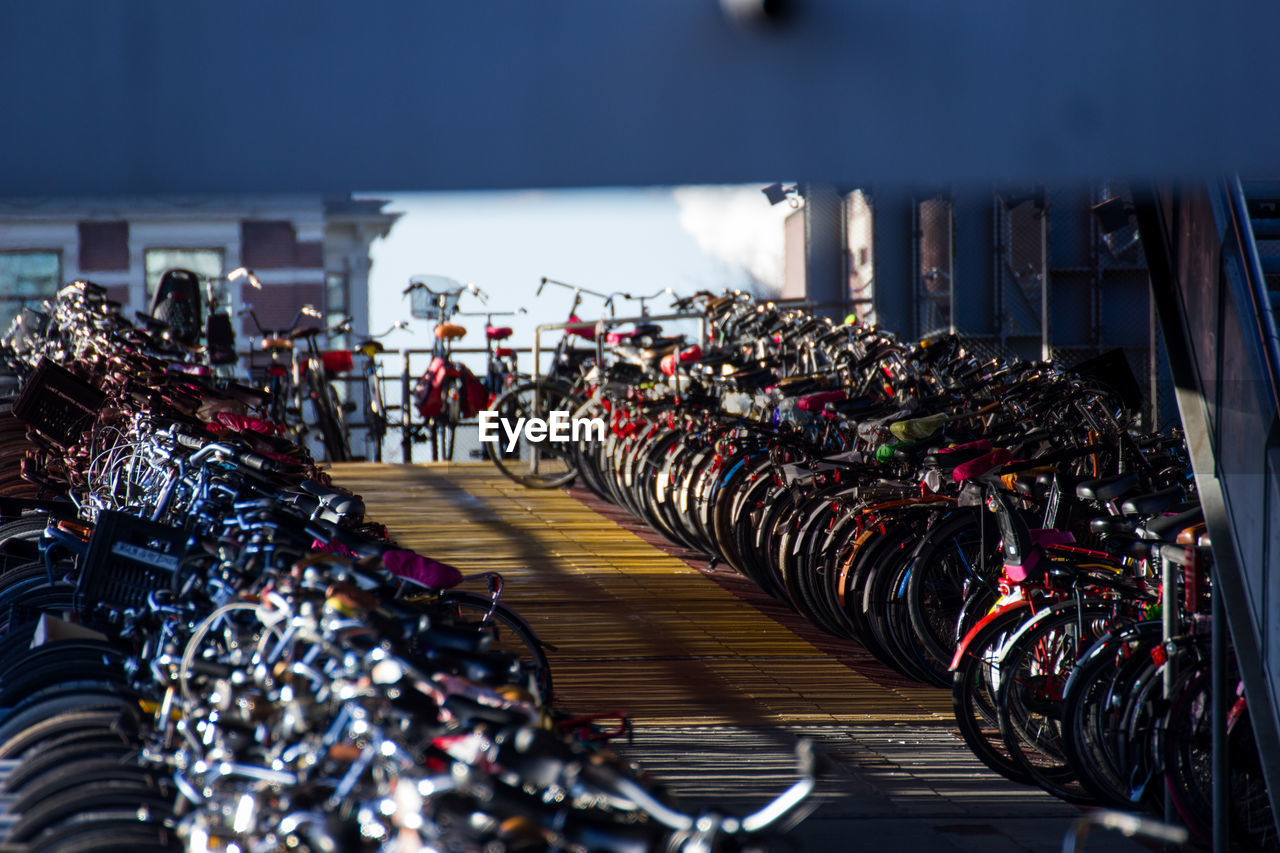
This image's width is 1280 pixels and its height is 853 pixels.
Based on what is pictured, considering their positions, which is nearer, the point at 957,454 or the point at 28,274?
the point at 957,454

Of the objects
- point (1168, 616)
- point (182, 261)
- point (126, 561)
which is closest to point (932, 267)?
point (1168, 616)

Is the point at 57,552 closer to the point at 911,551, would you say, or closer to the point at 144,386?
the point at 144,386

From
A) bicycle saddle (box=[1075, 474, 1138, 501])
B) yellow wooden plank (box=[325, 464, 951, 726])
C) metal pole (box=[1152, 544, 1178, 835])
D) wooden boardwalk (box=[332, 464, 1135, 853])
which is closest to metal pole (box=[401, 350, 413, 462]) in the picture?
yellow wooden plank (box=[325, 464, 951, 726])

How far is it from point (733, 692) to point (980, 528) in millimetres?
1211

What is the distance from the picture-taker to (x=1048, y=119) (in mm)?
2932

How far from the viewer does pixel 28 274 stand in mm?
24406

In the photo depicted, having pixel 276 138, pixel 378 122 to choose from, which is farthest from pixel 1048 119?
pixel 276 138

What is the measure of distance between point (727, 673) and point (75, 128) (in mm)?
4262

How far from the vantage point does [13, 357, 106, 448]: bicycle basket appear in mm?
6621

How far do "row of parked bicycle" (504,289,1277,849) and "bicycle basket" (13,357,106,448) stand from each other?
321cm

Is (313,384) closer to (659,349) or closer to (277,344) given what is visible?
(277,344)

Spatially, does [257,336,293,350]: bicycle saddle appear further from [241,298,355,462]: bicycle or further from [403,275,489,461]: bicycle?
[403,275,489,461]: bicycle

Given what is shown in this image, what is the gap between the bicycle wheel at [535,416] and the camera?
39.3ft

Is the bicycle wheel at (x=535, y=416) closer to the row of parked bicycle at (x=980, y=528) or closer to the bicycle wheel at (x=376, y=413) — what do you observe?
the row of parked bicycle at (x=980, y=528)
